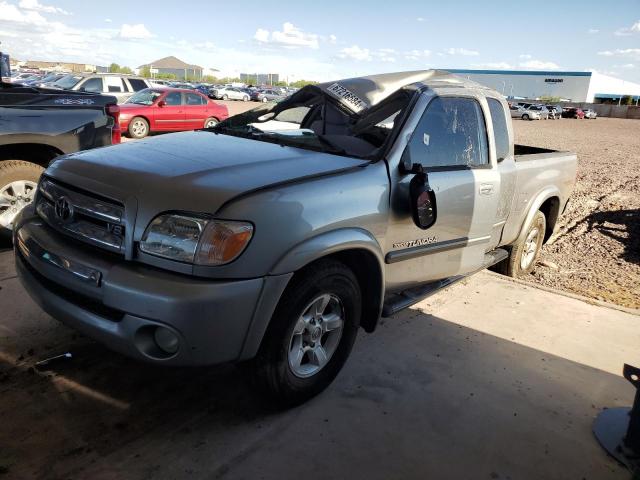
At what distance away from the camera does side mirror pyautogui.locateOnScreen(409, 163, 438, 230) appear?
3.19 meters

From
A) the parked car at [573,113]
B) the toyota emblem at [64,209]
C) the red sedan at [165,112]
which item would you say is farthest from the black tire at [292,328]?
the parked car at [573,113]

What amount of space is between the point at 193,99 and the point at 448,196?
1446 cm

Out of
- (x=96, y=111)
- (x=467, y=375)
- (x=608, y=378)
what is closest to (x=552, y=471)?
(x=467, y=375)

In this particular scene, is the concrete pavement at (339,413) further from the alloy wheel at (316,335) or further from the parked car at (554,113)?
the parked car at (554,113)

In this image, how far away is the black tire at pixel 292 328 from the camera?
2.67m

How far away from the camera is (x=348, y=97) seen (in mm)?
3781

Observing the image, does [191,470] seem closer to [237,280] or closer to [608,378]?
[237,280]

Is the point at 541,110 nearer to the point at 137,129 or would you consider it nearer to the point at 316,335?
the point at 137,129

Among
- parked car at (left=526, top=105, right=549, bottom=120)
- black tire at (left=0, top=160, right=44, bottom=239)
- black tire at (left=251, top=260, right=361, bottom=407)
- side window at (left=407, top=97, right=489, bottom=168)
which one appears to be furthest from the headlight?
parked car at (left=526, top=105, right=549, bottom=120)

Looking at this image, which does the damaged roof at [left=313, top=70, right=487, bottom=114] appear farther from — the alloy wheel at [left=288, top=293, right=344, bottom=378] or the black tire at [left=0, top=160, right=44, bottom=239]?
the black tire at [left=0, top=160, right=44, bottom=239]

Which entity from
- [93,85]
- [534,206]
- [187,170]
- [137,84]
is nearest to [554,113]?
[137,84]

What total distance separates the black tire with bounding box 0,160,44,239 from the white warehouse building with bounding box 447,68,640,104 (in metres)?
100

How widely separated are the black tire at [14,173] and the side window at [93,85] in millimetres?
12921

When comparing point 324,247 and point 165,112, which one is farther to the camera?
point 165,112
